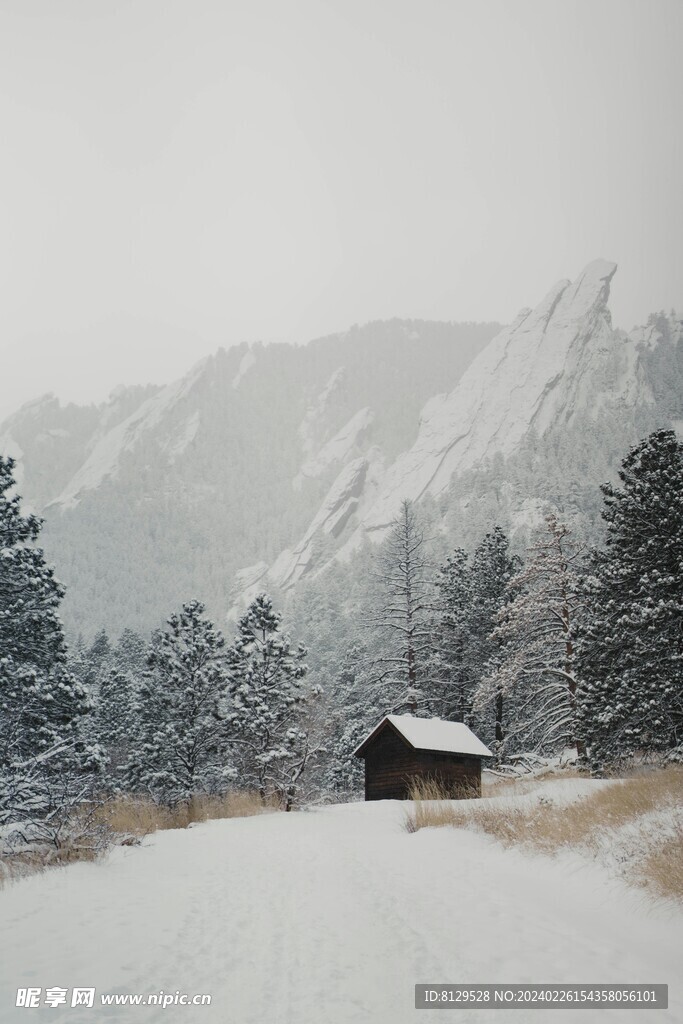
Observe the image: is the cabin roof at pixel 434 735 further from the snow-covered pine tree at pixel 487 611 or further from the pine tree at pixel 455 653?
the pine tree at pixel 455 653

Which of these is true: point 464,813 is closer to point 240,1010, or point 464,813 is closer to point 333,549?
point 240,1010

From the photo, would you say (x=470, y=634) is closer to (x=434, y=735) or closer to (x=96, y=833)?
(x=434, y=735)

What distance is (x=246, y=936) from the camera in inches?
269

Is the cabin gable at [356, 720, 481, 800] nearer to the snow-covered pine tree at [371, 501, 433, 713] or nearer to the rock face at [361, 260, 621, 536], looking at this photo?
the snow-covered pine tree at [371, 501, 433, 713]

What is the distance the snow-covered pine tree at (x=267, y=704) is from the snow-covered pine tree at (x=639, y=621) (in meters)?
14.2

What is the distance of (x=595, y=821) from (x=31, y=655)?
1999cm

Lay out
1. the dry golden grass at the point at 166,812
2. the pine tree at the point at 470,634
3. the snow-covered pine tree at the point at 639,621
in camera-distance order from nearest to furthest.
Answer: the dry golden grass at the point at 166,812, the snow-covered pine tree at the point at 639,621, the pine tree at the point at 470,634

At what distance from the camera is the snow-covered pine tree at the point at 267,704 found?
1282 inches

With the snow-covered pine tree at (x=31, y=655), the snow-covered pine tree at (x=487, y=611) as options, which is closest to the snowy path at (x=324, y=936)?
the snow-covered pine tree at (x=31, y=655)

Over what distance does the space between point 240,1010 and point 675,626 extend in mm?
21374

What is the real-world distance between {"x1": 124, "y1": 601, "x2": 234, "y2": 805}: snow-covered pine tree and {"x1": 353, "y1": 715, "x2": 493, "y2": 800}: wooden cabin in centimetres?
828

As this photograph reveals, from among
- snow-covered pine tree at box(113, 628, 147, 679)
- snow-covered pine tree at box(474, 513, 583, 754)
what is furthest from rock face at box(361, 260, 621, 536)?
snow-covered pine tree at box(474, 513, 583, 754)

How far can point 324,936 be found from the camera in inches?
271

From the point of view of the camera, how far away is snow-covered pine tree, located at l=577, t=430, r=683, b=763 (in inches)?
862
